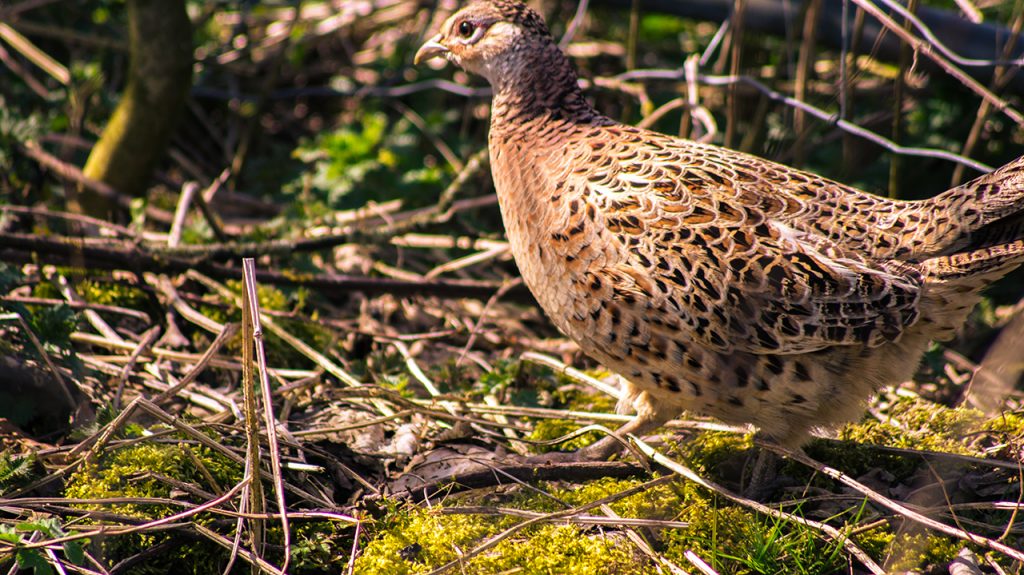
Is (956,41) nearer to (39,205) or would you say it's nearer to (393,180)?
(393,180)

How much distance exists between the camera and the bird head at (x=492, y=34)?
13.2 feet

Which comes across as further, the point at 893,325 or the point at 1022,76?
the point at 1022,76

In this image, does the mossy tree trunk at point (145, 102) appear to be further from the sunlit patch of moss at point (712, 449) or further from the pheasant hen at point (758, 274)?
the sunlit patch of moss at point (712, 449)

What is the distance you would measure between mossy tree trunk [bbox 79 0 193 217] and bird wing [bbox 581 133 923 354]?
319 centimetres

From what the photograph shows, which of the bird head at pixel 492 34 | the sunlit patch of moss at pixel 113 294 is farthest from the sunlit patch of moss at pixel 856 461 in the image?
the sunlit patch of moss at pixel 113 294

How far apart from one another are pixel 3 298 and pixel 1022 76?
18.3 feet

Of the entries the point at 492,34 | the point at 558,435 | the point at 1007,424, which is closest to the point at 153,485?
the point at 558,435

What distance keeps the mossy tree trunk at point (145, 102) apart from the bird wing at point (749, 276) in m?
3.19

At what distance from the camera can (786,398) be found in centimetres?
323

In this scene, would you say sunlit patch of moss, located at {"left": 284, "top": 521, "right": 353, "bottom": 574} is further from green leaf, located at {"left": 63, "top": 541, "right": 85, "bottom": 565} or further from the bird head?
the bird head

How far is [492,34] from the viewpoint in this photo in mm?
4090

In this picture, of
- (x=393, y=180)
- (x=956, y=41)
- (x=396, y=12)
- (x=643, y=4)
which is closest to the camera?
(x=956, y=41)

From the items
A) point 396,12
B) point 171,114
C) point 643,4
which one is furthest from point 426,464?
point 396,12

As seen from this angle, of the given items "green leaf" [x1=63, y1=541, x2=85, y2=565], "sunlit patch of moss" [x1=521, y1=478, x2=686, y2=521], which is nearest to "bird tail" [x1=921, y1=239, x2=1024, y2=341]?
"sunlit patch of moss" [x1=521, y1=478, x2=686, y2=521]
